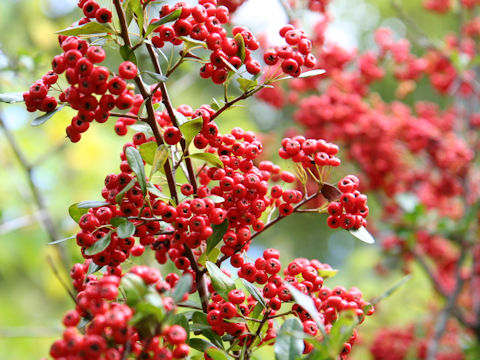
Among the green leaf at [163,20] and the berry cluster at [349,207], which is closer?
the green leaf at [163,20]

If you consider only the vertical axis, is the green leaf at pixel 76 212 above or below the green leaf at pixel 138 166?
below

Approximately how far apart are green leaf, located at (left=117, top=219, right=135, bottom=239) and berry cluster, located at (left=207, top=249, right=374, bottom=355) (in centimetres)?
30

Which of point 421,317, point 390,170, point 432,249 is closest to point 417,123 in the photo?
point 390,170

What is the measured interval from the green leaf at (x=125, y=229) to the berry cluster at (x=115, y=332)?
0.12m

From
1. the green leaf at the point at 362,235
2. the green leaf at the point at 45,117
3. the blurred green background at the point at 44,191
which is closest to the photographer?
the green leaf at the point at 45,117

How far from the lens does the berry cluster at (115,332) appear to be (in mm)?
985

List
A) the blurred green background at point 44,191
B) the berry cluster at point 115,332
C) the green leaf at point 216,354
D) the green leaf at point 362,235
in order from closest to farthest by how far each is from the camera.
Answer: the berry cluster at point 115,332, the green leaf at point 216,354, the green leaf at point 362,235, the blurred green background at point 44,191

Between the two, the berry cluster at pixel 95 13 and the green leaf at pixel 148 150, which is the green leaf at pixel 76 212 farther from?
the berry cluster at pixel 95 13

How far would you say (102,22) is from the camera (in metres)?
Answer: 1.25

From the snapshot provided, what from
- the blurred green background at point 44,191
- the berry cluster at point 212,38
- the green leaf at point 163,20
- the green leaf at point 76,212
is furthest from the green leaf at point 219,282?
the blurred green background at point 44,191

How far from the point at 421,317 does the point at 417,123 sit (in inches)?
65.5

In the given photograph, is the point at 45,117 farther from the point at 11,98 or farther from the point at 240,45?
the point at 240,45

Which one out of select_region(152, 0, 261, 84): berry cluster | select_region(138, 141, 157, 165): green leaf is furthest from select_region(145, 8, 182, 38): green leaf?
select_region(138, 141, 157, 165): green leaf

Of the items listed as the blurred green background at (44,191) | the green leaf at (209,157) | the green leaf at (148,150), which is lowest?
the blurred green background at (44,191)
